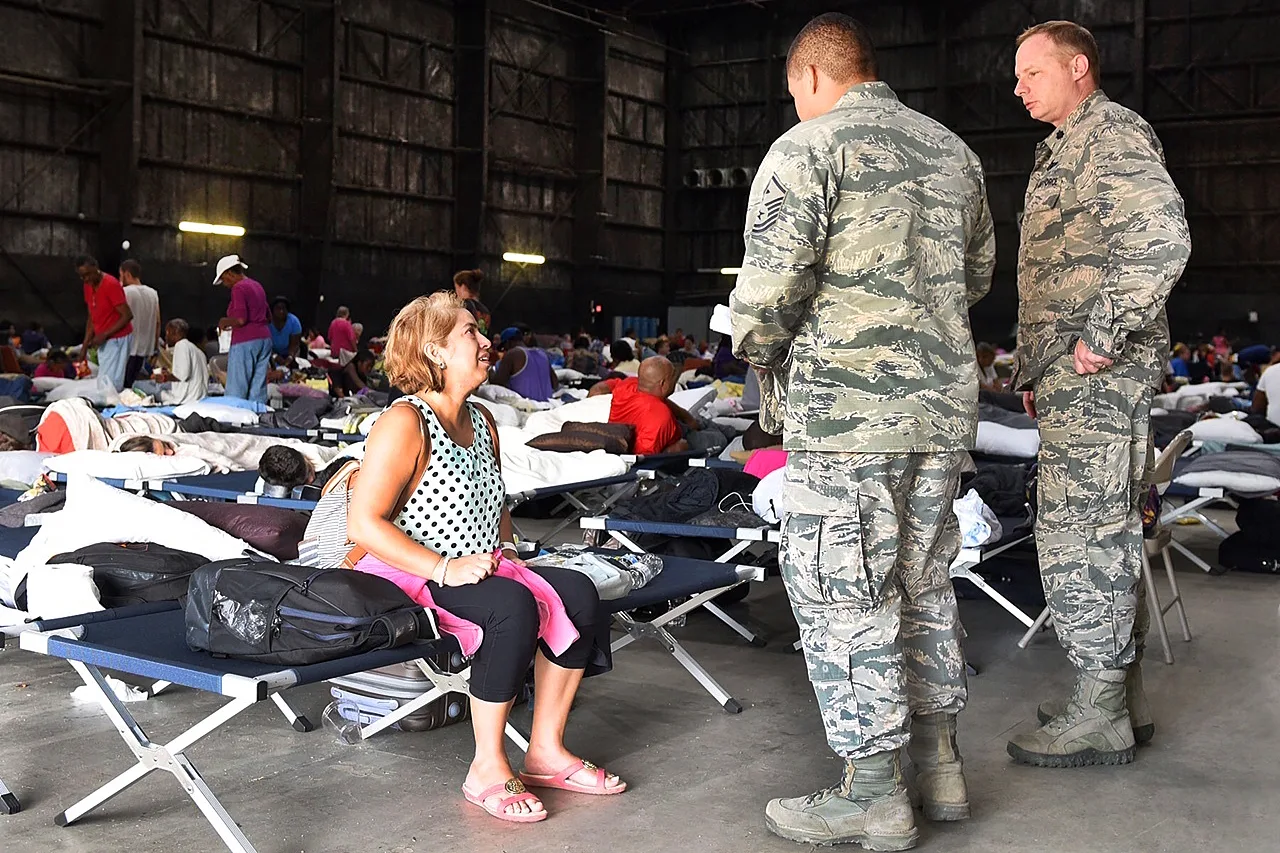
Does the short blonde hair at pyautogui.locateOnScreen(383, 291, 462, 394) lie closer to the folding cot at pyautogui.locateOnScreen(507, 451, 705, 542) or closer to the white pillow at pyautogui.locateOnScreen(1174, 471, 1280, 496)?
the folding cot at pyautogui.locateOnScreen(507, 451, 705, 542)

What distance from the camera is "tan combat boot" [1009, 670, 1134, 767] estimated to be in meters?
3.29

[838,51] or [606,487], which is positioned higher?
[838,51]

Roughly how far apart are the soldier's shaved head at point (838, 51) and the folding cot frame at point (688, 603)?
148cm

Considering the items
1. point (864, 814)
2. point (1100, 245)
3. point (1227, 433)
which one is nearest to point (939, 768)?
point (864, 814)

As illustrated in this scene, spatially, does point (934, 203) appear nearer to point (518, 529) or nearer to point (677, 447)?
point (677, 447)

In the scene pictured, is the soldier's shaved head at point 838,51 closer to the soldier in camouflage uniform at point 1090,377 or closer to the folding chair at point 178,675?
the soldier in camouflage uniform at point 1090,377

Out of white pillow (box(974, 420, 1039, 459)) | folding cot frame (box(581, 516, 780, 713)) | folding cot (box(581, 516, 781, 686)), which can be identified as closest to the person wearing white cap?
white pillow (box(974, 420, 1039, 459))

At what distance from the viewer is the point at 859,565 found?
2.65 meters

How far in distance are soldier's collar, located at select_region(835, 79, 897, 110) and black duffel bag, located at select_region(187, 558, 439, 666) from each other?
1342 mm

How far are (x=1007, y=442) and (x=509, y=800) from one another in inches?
183

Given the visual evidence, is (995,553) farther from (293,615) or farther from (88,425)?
(88,425)

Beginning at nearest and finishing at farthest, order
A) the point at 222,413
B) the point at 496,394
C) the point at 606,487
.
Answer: the point at 606,487
the point at 222,413
the point at 496,394

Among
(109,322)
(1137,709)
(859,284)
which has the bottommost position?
(1137,709)

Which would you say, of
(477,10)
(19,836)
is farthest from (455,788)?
(477,10)
